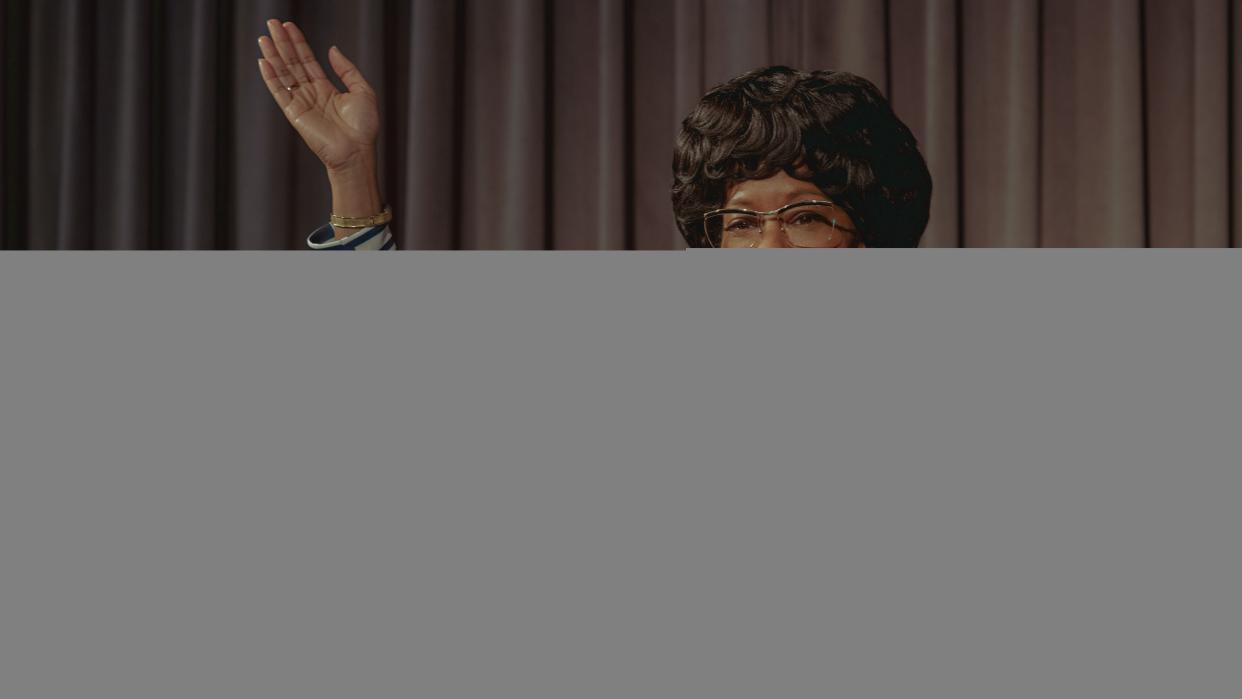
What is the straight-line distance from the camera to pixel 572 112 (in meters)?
2.48

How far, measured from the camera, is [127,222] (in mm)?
2488

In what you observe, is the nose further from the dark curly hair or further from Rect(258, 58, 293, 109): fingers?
Rect(258, 58, 293, 109): fingers

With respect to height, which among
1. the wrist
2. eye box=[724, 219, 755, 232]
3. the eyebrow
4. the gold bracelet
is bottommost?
eye box=[724, 219, 755, 232]

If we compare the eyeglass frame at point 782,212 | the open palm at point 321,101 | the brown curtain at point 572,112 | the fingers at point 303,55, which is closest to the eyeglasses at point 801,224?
the eyeglass frame at point 782,212

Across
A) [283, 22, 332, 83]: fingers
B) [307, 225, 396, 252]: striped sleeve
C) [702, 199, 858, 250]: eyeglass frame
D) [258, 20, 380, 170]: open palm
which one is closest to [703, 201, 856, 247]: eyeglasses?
[702, 199, 858, 250]: eyeglass frame

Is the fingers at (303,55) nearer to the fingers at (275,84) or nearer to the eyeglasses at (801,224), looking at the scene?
the fingers at (275,84)

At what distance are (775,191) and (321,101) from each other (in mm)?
767

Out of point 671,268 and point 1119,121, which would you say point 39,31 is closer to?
point 1119,121

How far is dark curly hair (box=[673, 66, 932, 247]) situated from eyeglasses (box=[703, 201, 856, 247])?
0.07 ft

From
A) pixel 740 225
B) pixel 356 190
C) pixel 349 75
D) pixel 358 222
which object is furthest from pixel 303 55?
pixel 740 225

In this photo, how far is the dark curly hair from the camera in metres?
1.28

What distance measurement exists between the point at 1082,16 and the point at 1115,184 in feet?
1.24

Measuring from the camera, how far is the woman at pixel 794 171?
1277mm

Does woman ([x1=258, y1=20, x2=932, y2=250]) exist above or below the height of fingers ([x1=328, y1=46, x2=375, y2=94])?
below
